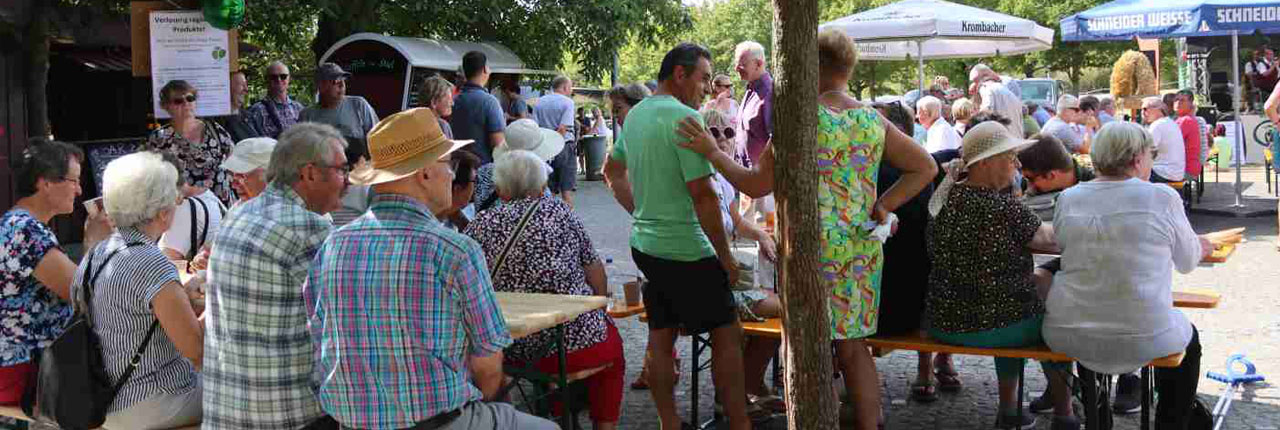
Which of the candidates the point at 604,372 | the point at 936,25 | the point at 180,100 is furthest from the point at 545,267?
the point at 936,25

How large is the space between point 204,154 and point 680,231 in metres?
3.83

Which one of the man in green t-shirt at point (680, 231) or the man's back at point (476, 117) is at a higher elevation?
the man's back at point (476, 117)

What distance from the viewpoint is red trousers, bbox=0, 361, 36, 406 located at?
443cm

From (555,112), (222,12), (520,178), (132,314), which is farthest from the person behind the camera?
(555,112)

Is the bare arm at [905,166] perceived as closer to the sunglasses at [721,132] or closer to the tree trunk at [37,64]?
the sunglasses at [721,132]

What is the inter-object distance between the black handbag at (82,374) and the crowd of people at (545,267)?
3 centimetres

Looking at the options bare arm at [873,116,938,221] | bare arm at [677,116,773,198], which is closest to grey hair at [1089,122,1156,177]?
bare arm at [873,116,938,221]

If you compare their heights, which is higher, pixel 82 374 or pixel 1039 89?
pixel 1039 89

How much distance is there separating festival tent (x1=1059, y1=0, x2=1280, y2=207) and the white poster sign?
9.61 meters

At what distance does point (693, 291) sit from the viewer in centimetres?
473

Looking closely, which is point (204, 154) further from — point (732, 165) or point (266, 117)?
point (732, 165)

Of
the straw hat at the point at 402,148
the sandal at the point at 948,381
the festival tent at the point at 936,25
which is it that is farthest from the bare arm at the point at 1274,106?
the straw hat at the point at 402,148

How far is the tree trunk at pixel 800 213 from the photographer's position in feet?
10.3

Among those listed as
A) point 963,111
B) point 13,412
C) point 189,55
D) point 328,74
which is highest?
point 189,55
